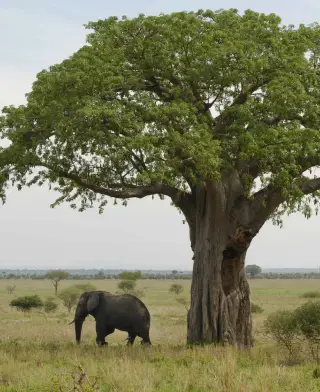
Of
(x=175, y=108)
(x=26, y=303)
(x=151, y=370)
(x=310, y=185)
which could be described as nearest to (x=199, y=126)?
(x=175, y=108)

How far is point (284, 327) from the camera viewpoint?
1568 cm

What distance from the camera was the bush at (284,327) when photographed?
50.9 feet

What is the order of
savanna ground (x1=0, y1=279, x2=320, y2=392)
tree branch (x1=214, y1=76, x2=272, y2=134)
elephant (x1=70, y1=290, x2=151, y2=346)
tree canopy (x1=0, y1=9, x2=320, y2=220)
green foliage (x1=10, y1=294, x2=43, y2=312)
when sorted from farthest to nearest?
green foliage (x1=10, y1=294, x2=43, y2=312) → elephant (x1=70, y1=290, x2=151, y2=346) → tree branch (x1=214, y1=76, x2=272, y2=134) → tree canopy (x1=0, y1=9, x2=320, y2=220) → savanna ground (x1=0, y1=279, x2=320, y2=392)

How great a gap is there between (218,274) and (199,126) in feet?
14.9

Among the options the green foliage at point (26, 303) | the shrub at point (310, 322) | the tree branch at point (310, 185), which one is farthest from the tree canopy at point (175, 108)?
the green foliage at point (26, 303)

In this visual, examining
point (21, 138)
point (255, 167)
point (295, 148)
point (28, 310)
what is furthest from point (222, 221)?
point (28, 310)

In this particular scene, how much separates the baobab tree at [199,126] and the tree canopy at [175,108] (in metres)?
0.04

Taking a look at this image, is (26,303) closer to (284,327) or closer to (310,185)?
(284,327)

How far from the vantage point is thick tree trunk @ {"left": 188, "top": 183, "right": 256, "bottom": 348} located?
16.7 m

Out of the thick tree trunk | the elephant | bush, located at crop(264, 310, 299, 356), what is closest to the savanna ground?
bush, located at crop(264, 310, 299, 356)

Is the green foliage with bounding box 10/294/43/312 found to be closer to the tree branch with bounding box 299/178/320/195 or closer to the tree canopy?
→ the tree canopy

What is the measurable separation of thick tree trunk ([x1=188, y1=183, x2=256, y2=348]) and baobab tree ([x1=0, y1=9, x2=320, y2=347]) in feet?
0.11

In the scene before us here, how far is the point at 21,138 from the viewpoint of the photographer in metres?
15.9

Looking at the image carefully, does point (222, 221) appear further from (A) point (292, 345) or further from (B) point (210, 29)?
(B) point (210, 29)
